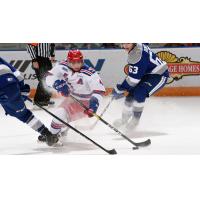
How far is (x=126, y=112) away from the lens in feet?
12.3

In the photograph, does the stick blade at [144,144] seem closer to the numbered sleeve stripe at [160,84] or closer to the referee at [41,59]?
the numbered sleeve stripe at [160,84]

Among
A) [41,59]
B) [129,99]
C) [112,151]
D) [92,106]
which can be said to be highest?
[41,59]

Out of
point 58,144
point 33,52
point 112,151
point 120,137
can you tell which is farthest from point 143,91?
point 33,52

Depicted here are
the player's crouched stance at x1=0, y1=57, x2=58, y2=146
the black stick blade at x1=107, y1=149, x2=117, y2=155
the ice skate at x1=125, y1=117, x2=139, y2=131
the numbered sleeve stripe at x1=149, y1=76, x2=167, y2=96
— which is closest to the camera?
the black stick blade at x1=107, y1=149, x2=117, y2=155

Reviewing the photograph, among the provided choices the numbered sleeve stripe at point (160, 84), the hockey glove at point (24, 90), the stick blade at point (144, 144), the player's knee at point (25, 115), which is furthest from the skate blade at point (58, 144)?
the numbered sleeve stripe at point (160, 84)

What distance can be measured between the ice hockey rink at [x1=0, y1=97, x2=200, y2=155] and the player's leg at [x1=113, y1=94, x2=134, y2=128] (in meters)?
0.04

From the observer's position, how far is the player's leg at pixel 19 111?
3641mm

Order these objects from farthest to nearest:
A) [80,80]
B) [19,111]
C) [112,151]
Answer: [80,80] < [19,111] < [112,151]

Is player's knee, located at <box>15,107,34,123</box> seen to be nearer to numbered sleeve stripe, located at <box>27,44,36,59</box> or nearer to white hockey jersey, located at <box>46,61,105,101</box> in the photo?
white hockey jersey, located at <box>46,61,105,101</box>

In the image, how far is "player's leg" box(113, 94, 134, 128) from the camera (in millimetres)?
3693

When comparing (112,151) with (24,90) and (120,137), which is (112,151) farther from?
(24,90)

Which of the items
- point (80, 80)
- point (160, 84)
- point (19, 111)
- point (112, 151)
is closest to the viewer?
point (112, 151)

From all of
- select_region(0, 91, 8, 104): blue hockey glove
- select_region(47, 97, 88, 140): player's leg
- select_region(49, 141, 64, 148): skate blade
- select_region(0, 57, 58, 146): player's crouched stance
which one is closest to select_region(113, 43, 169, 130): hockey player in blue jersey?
select_region(47, 97, 88, 140): player's leg

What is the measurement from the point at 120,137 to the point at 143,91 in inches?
13.7
